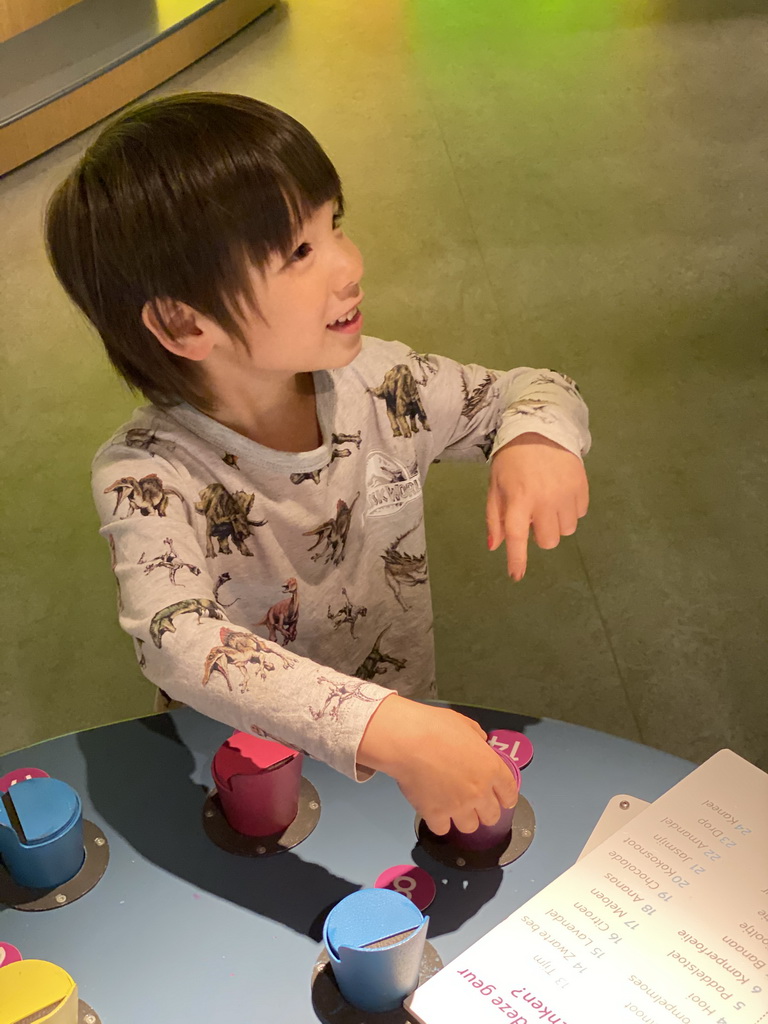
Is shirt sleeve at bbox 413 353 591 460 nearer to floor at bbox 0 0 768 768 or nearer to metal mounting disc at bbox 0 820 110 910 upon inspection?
metal mounting disc at bbox 0 820 110 910

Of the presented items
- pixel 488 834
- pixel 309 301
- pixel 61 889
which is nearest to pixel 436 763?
pixel 488 834

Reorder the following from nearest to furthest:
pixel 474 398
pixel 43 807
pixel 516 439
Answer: pixel 43 807 → pixel 516 439 → pixel 474 398

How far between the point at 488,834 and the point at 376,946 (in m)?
0.16

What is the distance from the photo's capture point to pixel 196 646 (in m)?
0.83

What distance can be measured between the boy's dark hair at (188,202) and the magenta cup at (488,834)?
0.46 m

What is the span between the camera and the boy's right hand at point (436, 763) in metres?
0.77

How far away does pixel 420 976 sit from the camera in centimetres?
76

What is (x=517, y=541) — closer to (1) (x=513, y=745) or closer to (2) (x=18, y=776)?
(1) (x=513, y=745)

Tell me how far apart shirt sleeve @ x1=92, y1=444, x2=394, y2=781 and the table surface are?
0.10m

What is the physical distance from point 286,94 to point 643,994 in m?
3.12

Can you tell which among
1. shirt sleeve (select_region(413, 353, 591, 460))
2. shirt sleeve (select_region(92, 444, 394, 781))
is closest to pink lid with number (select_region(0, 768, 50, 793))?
shirt sleeve (select_region(92, 444, 394, 781))

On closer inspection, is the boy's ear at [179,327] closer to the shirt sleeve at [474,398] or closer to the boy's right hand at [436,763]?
the shirt sleeve at [474,398]

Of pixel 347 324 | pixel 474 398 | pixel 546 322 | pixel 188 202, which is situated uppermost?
pixel 188 202

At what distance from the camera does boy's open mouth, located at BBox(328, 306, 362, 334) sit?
986mm
